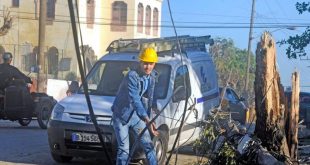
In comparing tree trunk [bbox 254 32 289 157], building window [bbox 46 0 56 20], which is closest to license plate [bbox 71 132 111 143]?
tree trunk [bbox 254 32 289 157]

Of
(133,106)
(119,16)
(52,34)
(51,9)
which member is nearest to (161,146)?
(133,106)

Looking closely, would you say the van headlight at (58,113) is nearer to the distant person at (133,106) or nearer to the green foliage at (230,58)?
the distant person at (133,106)

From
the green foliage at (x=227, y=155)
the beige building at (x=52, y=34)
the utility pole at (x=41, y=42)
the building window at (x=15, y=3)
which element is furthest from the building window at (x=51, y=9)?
the green foliage at (x=227, y=155)

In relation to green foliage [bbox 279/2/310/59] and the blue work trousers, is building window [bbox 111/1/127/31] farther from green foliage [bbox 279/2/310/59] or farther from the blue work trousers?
the blue work trousers

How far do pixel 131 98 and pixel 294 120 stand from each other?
278cm

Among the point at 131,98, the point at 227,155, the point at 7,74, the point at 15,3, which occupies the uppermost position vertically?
the point at 15,3

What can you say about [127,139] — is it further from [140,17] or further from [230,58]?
[230,58]

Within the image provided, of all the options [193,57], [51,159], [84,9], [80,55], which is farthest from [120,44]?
[84,9]

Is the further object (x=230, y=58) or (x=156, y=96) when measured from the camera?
(x=230, y=58)

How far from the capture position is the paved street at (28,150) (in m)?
9.71

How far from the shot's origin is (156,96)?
9523 millimetres

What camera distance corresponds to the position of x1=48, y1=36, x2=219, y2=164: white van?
880cm

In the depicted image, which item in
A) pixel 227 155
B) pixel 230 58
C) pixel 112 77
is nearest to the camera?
pixel 227 155

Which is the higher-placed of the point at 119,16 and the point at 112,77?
the point at 119,16
